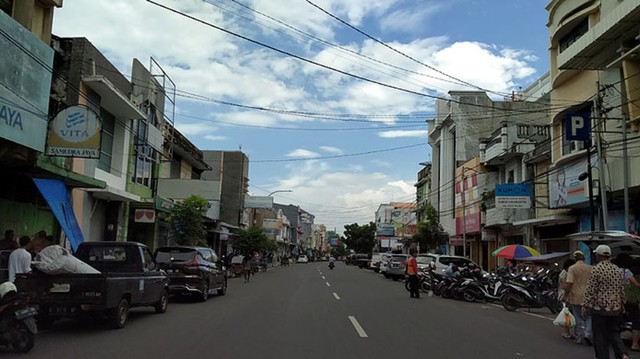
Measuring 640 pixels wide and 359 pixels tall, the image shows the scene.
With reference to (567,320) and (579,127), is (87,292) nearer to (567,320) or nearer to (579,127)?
(567,320)

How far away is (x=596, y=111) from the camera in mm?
20062

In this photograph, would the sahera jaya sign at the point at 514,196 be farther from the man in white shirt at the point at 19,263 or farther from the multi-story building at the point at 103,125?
the man in white shirt at the point at 19,263

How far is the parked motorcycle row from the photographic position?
17094 millimetres

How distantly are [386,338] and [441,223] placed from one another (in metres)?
42.5

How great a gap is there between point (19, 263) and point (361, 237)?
9858 centimetres

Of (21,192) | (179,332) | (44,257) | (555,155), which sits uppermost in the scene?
(555,155)

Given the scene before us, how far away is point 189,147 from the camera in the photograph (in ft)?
121

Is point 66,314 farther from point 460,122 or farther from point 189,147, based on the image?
point 460,122

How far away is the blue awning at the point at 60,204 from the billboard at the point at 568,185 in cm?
1856

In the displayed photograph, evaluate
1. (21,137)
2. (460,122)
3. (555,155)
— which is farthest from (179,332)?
(460,122)

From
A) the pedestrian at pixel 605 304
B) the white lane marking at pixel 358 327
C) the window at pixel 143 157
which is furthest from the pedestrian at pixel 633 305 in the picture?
the window at pixel 143 157

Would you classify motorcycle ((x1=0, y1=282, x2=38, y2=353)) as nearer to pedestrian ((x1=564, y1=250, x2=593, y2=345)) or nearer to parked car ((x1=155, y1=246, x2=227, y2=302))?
parked car ((x1=155, y1=246, x2=227, y2=302))

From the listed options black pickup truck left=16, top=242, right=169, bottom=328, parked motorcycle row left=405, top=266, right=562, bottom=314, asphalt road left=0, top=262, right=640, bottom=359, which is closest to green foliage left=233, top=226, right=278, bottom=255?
parked motorcycle row left=405, top=266, right=562, bottom=314

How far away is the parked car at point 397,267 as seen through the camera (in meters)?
35.3
